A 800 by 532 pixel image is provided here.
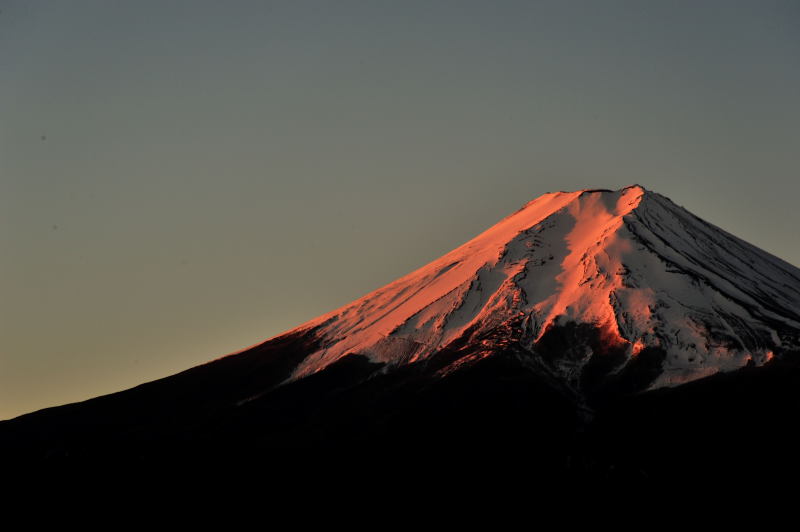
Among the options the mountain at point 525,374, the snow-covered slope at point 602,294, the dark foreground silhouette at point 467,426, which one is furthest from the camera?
the snow-covered slope at point 602,294

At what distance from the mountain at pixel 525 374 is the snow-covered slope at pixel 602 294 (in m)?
0.29

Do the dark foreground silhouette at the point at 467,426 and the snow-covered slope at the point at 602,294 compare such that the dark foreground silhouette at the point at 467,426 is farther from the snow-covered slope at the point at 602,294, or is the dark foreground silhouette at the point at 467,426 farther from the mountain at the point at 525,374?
the snow-covered slope at the point at 602,294

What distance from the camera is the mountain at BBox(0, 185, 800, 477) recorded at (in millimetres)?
119812

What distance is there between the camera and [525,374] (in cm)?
12938

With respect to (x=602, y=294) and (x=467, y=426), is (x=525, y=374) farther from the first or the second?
(x=602, y=294)

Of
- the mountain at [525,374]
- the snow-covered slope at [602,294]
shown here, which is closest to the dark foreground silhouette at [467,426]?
the mountain at [525,374]

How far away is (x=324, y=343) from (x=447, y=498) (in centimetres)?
4188

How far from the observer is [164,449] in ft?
434

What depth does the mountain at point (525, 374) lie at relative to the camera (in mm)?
119812

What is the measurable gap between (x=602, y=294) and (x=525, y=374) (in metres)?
18.8

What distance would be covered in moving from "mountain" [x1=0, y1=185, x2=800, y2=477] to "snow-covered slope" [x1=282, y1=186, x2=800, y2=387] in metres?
0.29

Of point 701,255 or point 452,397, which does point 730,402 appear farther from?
point 701,255

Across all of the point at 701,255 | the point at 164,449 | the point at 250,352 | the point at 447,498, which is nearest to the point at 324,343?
the point at 250,352

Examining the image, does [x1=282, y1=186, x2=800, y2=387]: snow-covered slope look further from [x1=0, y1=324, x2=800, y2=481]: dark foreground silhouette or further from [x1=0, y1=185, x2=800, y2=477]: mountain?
[x1=0, y1=324, x2=800, y2=481]: dark foreground silhouette
